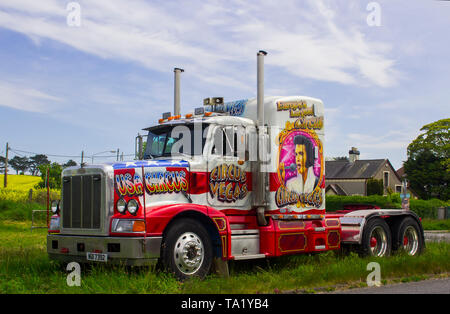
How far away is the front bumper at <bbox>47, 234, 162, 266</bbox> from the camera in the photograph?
842 cm

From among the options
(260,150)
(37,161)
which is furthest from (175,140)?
(37,161)

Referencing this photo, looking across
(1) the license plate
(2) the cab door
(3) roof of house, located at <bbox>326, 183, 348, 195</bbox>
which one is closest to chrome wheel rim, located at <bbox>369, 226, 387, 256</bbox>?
(2) the cab door

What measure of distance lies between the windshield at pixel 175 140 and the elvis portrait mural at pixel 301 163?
181 cm

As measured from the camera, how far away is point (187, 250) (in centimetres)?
898

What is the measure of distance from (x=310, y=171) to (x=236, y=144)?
2064 millimetres

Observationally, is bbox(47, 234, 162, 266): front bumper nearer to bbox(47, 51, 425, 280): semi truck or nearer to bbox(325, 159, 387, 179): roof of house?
bbox(47, 51, 425, 280): semi truck

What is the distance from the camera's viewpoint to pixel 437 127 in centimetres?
6762

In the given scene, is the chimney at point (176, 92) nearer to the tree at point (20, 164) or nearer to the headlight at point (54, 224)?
the headlight at point (54, 224)

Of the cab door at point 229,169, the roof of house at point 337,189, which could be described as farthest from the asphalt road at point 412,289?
the roof of house at point 337,189

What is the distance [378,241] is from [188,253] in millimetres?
5921

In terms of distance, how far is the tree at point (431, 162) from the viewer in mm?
65750

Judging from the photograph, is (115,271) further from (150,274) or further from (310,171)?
(310,171)

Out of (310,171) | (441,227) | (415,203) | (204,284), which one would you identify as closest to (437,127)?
(415,203)

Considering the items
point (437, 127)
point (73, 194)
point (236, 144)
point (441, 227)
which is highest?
point (437, 127)
